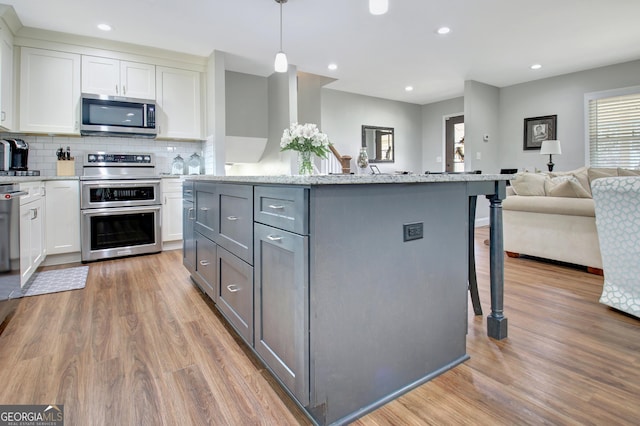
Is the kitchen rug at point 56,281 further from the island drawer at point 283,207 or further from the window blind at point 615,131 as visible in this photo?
the window blind at point 615,131

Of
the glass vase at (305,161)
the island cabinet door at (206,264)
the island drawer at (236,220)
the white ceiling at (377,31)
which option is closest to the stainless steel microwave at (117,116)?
the white ceiling at (377,31)

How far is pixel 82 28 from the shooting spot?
3723 millimetres

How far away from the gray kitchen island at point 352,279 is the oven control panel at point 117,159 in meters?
3.18

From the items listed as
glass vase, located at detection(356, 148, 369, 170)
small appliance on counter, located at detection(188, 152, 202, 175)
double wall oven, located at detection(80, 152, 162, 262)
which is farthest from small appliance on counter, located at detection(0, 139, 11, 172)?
glass vase, located at detection(356, 148, 369, 170)

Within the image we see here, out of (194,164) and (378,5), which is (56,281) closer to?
(194,164)

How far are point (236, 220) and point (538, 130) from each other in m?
6.29

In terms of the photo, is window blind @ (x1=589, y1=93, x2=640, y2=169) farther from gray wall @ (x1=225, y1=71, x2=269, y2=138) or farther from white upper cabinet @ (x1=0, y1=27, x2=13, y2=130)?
white upper cabinet @ (x1=0, y1=27, x2=13, y2=130)

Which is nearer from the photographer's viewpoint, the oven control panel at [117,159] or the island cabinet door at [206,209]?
the island cabinet door at [206,209]

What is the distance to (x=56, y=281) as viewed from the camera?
3.13m

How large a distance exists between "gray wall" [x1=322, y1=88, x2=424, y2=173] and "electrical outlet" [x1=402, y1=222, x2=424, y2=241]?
207 inches

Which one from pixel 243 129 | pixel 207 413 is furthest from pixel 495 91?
pixel 207 413

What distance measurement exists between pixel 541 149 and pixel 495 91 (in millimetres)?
1594

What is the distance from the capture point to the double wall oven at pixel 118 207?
3816 millimetres

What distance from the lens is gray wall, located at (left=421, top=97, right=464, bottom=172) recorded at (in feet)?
25.0
